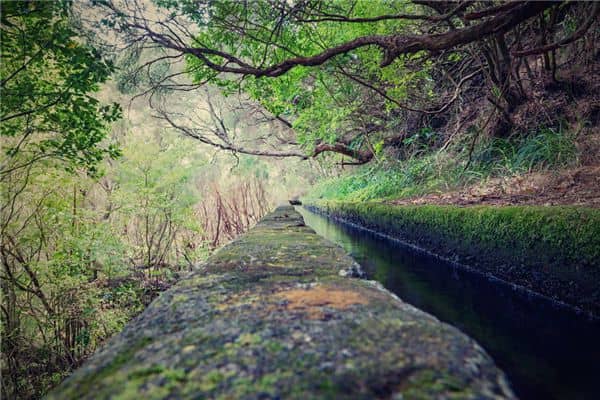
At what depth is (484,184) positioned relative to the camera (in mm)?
4582

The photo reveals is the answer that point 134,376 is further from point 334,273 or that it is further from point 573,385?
point 573,385

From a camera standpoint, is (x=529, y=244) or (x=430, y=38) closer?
(x=529, y=244)

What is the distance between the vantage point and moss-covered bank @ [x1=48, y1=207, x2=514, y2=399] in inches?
21.4

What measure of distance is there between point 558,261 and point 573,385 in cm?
114

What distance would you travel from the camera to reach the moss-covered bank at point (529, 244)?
6.59 feet

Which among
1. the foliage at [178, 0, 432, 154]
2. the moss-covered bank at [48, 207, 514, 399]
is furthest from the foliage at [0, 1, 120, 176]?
the moss-covered bank at [48, 207, 514, 399]

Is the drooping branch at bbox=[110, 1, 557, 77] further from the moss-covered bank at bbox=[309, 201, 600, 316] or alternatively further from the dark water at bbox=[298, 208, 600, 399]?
Result: the dark water at bbox=[298, 208, 600, 399]

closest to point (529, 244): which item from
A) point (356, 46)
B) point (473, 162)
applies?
point (356, 46)

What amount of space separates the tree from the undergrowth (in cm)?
55

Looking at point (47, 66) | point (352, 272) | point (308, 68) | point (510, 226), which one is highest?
point (308, 68)

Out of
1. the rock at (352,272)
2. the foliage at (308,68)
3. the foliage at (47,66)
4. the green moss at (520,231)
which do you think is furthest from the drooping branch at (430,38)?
the rock at (352,272)

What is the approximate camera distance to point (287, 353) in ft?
2.15

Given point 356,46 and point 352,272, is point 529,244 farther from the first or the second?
point 356,46

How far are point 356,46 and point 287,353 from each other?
3.32 m
